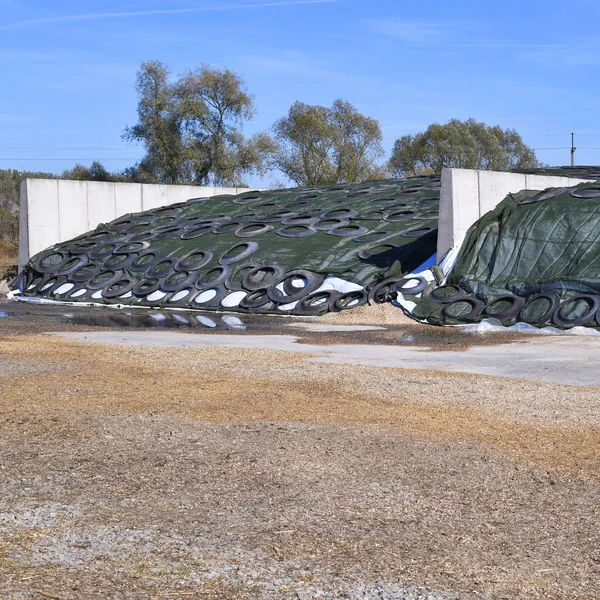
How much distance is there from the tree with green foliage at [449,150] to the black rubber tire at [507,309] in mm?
55817

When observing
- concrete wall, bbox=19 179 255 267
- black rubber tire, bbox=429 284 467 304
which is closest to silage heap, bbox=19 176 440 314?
concrete wall, bbox=19 179 255 267

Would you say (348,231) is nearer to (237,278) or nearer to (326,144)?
(237,278)

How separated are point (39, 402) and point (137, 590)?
16.6ft

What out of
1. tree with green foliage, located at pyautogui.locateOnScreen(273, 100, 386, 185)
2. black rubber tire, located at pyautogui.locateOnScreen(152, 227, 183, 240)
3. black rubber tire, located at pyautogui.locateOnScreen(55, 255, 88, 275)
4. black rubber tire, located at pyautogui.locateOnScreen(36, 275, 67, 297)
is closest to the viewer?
black rubber tire, located at pyautogui.locateOnScreen(36, 275, 67, 297)

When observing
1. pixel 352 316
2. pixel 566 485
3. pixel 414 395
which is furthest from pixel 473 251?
pixel 566 485

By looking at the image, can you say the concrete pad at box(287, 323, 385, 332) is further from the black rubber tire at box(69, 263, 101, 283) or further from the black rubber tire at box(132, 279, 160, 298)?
the black rubber tire at box(69, 263, 101, 283)

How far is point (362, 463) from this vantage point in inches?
261

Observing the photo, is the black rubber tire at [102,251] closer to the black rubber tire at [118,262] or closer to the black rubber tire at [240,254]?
the black rubber tire at [118,262]

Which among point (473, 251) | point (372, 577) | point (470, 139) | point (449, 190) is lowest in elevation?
point (372, 577)

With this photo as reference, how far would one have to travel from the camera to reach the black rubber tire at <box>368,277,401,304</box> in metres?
20.3

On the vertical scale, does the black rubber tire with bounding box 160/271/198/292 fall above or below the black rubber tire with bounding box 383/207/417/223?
below

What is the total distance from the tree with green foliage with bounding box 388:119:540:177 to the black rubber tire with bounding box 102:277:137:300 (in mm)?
51509

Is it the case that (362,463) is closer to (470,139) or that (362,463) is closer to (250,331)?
(250,331)

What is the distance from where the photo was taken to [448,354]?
13.8 metres
